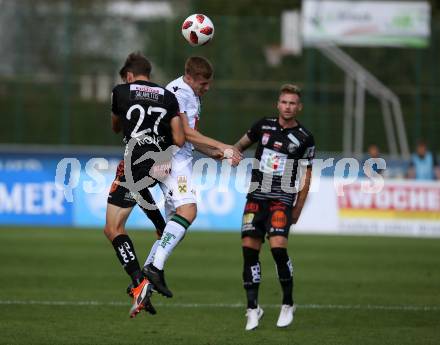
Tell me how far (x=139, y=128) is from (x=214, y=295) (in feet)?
13.7

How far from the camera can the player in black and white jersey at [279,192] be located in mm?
10836

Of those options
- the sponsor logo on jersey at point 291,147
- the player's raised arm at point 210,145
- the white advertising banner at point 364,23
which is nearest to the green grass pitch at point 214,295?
the player's raised arm at point 210,145

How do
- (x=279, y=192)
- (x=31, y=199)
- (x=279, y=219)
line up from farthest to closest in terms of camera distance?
(x=31, y=199) < (x=279, y=192) < (x=279, y=219)

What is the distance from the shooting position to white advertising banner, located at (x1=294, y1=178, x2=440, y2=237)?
23.3m

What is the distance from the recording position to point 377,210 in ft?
77.2

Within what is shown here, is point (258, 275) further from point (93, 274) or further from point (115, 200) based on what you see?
point (93, 274)

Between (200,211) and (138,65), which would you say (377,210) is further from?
(138,65)

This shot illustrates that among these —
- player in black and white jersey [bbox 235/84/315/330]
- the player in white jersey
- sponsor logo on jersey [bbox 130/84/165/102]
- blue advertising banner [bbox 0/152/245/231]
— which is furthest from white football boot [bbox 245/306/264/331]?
blue advertising banner [bbox 0/152/245/231]

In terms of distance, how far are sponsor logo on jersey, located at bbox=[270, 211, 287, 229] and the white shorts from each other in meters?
1.03

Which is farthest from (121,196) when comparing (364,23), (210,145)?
(364,23)

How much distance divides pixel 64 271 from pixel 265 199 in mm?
5838

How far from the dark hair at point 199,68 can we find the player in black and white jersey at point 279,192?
3.29ft

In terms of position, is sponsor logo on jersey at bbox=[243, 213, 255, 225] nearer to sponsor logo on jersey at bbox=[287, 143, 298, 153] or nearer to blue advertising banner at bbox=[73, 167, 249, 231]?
sponsor logo on jersey at bbox=[287, 143, 298, 153]

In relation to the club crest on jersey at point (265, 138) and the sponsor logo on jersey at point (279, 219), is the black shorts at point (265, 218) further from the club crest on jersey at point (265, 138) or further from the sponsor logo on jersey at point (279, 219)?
the club crest on jersey at point (265, 138)
